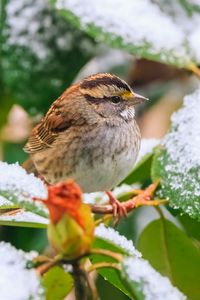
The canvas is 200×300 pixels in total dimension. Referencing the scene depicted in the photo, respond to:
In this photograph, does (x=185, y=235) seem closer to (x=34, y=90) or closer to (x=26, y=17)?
(x=34, y=90)

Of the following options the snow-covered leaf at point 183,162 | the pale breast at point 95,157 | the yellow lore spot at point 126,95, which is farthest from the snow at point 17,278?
the yellow lore spot at point 126,95

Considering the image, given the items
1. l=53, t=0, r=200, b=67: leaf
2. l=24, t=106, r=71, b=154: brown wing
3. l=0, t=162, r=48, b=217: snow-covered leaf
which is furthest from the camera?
l=24, t=106, r=71, b=154: brown wing

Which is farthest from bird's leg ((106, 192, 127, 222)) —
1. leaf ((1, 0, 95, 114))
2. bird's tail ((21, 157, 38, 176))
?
bird's tail ((21, 157, 38, 176))

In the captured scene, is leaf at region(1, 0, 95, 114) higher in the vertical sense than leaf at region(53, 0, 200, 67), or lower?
lower

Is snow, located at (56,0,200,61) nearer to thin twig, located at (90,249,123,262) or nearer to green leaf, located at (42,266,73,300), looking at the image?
green leaf, located at (42,266,73,300)

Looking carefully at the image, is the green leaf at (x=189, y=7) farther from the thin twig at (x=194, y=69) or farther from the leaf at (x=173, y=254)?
the leaf at (x=173, y=254)

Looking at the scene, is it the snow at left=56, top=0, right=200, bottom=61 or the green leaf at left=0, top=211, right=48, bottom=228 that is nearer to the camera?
the green leaf at left=0, top=211, right=48, bottom=228
